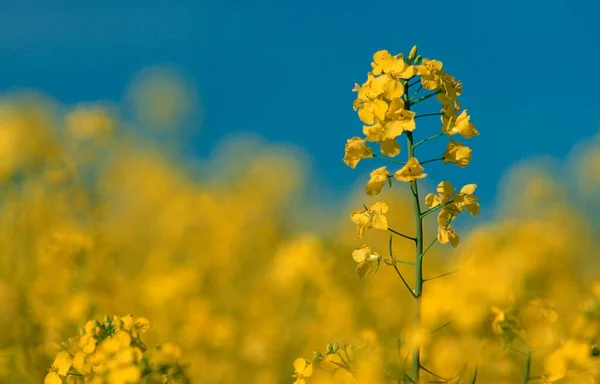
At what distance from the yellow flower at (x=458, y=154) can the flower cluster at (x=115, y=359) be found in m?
0.83

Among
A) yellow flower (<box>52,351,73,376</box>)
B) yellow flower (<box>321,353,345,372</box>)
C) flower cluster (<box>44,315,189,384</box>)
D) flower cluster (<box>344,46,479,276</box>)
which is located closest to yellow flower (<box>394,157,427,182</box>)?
flower cluster (<box>344,46,479,276</box>)

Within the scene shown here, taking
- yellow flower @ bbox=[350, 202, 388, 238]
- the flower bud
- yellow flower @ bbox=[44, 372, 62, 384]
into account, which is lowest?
yellow flower @ bbox=[44, 372, 62, 384]

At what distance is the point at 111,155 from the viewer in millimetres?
7391

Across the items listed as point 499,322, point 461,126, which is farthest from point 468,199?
point 499,322

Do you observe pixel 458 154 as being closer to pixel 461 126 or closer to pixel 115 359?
pixel 461 126

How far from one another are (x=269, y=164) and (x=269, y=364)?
981 centimetres

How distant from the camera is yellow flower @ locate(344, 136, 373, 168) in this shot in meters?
2.04

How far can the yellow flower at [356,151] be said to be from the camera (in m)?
2.04

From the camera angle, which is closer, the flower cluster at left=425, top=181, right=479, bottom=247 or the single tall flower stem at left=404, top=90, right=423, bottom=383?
the single tall flower stem at left=404, top=90, right=423, bottom=383

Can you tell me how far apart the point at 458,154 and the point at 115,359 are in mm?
966

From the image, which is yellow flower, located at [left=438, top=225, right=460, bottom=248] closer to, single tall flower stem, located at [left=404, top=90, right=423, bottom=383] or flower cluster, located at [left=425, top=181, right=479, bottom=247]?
flower cluster, located at [left=425, top=181, right=479, bottom=247]

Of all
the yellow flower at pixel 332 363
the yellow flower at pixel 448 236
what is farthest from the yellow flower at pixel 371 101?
the yellow flower at pixel 332 363

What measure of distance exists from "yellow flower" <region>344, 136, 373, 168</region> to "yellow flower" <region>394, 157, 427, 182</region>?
0.13 meters

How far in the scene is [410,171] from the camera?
1.93 metres
